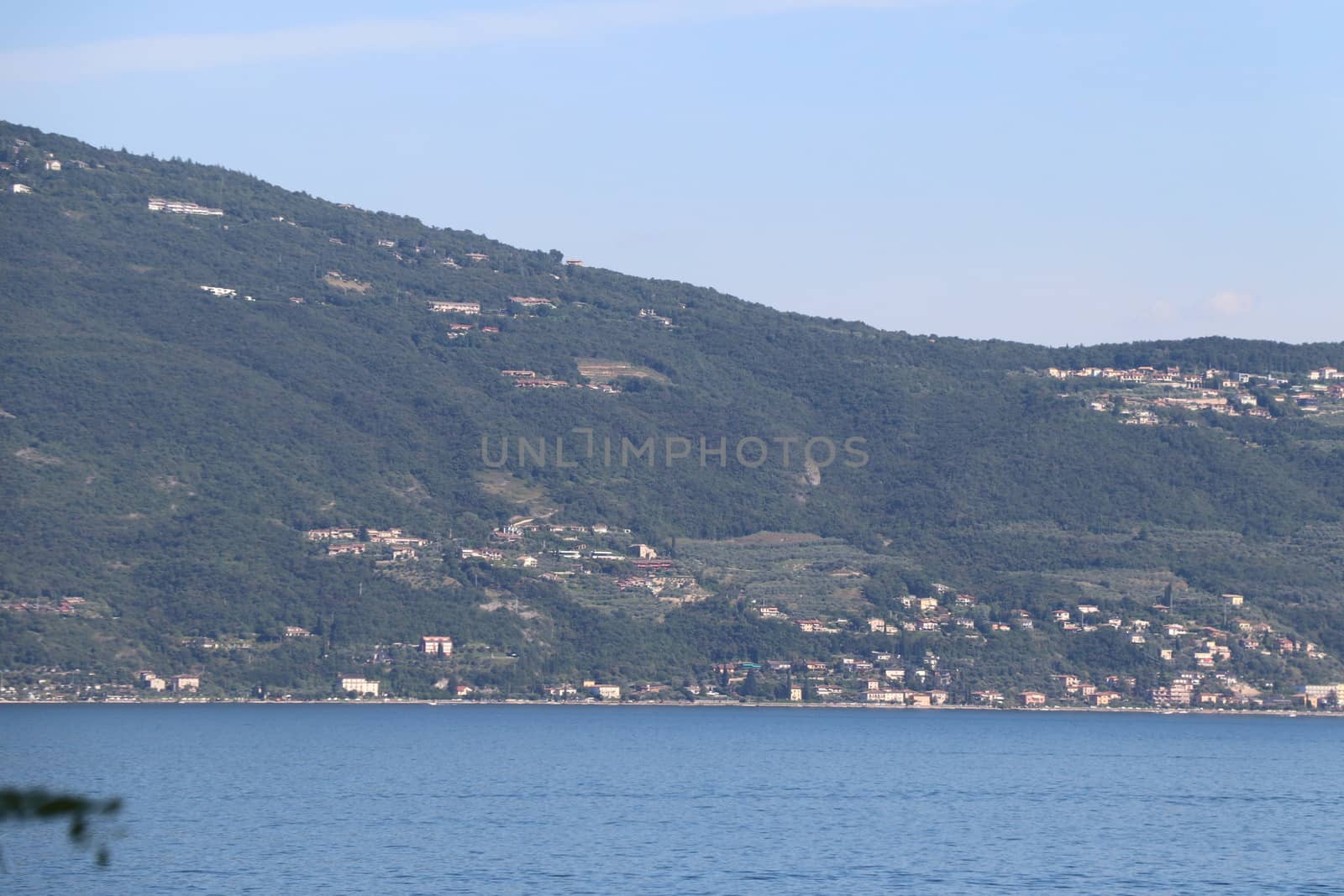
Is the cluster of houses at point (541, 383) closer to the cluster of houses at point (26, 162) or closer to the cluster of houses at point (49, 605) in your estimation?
the cluster of houses at point (26, 162)

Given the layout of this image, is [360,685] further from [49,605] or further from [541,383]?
[541,383]

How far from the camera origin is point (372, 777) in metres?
70.1

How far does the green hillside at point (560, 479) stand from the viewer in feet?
379

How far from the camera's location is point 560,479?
14025 cm

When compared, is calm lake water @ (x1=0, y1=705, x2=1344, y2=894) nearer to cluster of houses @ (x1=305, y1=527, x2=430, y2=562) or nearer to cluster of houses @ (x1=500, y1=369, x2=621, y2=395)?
cluster of houses @ (x1=305, y1=527, x2=430, y2=562)

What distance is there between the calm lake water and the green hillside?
8.36m

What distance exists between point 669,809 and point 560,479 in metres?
81.9

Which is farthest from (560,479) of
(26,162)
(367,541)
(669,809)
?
(669,809)

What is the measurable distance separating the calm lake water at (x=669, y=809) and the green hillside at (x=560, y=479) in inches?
329

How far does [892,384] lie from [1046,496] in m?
22.2

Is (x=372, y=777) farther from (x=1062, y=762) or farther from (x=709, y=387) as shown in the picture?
(x=709, y=387)

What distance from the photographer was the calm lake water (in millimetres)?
43250

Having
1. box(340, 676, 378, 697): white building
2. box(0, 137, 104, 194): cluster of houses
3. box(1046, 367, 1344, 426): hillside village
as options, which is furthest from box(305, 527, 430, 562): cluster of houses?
box(1046, 367, 1344, 426): hillside village

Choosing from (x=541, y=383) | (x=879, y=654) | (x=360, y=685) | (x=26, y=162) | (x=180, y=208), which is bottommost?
(x=360, y=685)
